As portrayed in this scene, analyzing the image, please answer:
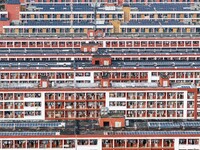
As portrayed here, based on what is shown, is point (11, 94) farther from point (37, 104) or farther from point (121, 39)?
point (121, 39)

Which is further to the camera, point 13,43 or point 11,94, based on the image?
point 13,43

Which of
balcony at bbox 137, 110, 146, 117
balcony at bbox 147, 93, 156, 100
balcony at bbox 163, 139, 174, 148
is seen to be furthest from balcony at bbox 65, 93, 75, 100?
balcony at bbox 163, 139, 174, 148

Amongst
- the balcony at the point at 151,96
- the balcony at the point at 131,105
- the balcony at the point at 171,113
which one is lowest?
the balcony at the point at 171,113

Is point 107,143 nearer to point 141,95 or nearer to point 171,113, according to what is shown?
point 141,95

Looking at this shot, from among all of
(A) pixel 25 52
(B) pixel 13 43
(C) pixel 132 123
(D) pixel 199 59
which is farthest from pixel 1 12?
(C) pixel 132 123

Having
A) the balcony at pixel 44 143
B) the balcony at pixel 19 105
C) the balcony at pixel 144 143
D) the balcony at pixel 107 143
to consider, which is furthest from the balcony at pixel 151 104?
the balcony at pixel 44 143

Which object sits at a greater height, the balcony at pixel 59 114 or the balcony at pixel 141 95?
the balcony at pixel 141 95

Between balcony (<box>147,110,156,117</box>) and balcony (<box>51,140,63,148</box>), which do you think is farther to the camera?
balcony (<box>147,110,156,117</box>)

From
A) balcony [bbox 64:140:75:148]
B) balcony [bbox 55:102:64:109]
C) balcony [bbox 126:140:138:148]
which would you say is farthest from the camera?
balcony [bbox 55:102:64:109]

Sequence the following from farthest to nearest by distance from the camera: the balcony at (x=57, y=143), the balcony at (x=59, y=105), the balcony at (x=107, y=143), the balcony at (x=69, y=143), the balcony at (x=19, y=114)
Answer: the balcony at (x=59, y=105), the balcony at (x=19, y=114), the balcony at (x=107, y=143), the balcony at (x=57, y=143), the balcony at (x=69, y=143)

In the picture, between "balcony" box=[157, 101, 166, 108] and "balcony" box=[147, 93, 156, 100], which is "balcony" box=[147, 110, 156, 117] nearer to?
"balcony" box=[157, 101, 166, 108]

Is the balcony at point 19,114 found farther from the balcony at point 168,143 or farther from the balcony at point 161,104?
the balcony at point 168,143
